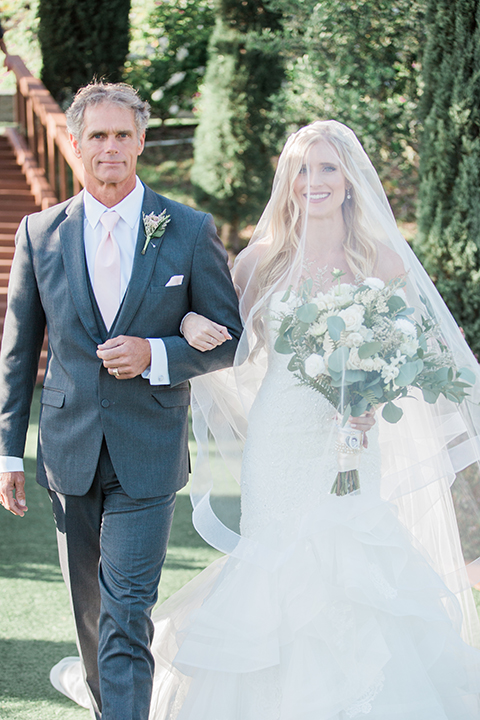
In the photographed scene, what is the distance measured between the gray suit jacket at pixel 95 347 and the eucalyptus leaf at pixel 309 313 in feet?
1.07

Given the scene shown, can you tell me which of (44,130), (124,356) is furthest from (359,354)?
(44,130)

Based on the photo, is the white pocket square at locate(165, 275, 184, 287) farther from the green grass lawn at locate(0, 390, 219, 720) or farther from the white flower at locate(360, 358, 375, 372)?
the green grass lawn at locate(0, 390, 219, 720)

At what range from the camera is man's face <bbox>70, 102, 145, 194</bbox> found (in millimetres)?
2648

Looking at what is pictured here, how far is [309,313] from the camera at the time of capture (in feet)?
8.50

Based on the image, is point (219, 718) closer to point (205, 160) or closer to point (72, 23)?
point (205, 160)

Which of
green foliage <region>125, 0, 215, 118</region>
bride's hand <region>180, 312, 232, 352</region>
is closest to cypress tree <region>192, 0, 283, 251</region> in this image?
green foliage <region>125, 0, 215, 118</region>

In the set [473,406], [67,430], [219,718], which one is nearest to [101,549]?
[67,430]

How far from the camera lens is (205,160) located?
10.8 m

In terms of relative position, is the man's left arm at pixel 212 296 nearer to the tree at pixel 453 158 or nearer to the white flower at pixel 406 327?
the white flower at pixel 406 327

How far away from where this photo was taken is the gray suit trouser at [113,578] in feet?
8.13

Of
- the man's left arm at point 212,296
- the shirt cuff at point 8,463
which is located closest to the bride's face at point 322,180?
the man's left arm at point 212,296

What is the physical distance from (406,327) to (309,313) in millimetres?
333

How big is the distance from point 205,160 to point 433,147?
5.93 metres

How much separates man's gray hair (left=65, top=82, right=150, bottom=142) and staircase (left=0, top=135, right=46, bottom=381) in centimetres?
457
